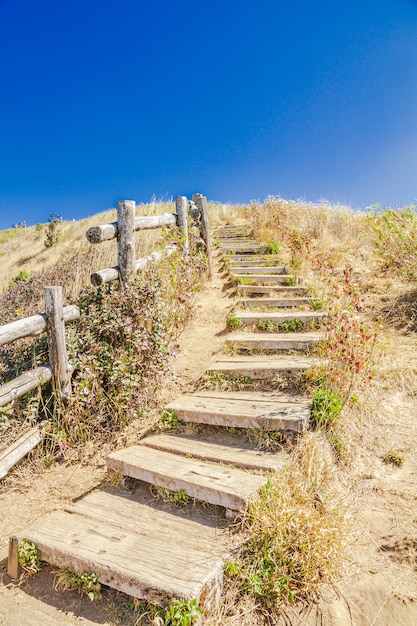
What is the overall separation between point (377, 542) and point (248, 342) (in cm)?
316

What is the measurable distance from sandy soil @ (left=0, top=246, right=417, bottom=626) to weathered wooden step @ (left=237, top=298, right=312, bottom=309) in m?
1.82

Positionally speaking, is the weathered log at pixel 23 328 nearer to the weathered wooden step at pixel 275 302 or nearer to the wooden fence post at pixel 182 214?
the weathered wooden step at pixel 275 302

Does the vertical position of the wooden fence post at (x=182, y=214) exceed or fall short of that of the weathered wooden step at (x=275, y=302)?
it exceeds it

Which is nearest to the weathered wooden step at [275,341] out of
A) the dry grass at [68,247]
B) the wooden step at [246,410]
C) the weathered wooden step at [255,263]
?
the wooden step at [246,410]

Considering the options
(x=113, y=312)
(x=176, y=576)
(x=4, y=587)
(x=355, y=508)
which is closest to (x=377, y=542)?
(x=355, y=508)

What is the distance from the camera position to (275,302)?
23.7 feet

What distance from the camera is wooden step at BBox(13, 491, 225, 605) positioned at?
8.24ft

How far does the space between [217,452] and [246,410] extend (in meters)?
0.57

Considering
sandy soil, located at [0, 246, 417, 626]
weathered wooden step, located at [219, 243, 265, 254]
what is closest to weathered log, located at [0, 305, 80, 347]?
sandy soil, located at [0, 246, 417, 626]

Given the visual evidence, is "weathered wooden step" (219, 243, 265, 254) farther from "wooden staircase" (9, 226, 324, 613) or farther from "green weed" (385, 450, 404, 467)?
"green weed" (385, 450, 404, 467)

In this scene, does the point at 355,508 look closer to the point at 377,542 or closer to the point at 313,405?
the point at 377,542

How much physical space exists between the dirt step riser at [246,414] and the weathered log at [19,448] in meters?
1.45

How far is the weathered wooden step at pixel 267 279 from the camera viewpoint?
8.08 meters

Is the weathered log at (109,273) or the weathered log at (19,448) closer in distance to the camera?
the weathered log at (19,448)
